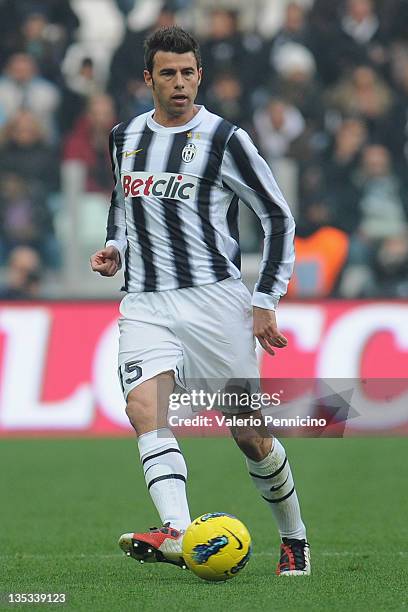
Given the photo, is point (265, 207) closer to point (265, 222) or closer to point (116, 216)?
point (265, 222)

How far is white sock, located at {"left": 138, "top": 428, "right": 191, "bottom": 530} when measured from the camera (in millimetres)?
5172

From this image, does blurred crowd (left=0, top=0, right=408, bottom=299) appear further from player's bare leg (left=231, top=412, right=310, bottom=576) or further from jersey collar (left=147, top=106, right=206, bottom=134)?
jersey collar (left=147, top=106, right=206, bottom=134)

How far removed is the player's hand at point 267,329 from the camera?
5.40 metres

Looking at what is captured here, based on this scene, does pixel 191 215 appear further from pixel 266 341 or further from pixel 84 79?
pixel 84 79

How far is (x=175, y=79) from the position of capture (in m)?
5.41

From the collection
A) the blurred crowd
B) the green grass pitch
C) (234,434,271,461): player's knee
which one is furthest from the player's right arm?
the blurred crowd

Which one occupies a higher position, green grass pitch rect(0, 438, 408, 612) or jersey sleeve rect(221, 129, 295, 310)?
jersey sleeve rect(221, 129, 295, 310)

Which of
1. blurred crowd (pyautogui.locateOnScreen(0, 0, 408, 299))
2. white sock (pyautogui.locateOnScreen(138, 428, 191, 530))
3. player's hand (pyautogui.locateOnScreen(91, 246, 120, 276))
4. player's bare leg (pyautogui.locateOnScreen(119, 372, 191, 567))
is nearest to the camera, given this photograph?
player's bare leg (pyautogui.locateOnScreen(119, 372, 191, 567))

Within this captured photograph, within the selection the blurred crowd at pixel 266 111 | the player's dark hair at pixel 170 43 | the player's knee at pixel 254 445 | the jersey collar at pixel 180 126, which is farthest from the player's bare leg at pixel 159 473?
the blurred crowd at pixel 266 111

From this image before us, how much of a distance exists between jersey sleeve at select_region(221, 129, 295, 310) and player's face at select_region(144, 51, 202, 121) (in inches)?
10.0

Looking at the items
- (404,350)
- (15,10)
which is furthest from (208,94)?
(404,350)

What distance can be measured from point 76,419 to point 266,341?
6.72m

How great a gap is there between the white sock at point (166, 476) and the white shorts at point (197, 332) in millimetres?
306

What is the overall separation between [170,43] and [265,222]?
32.7 inches
